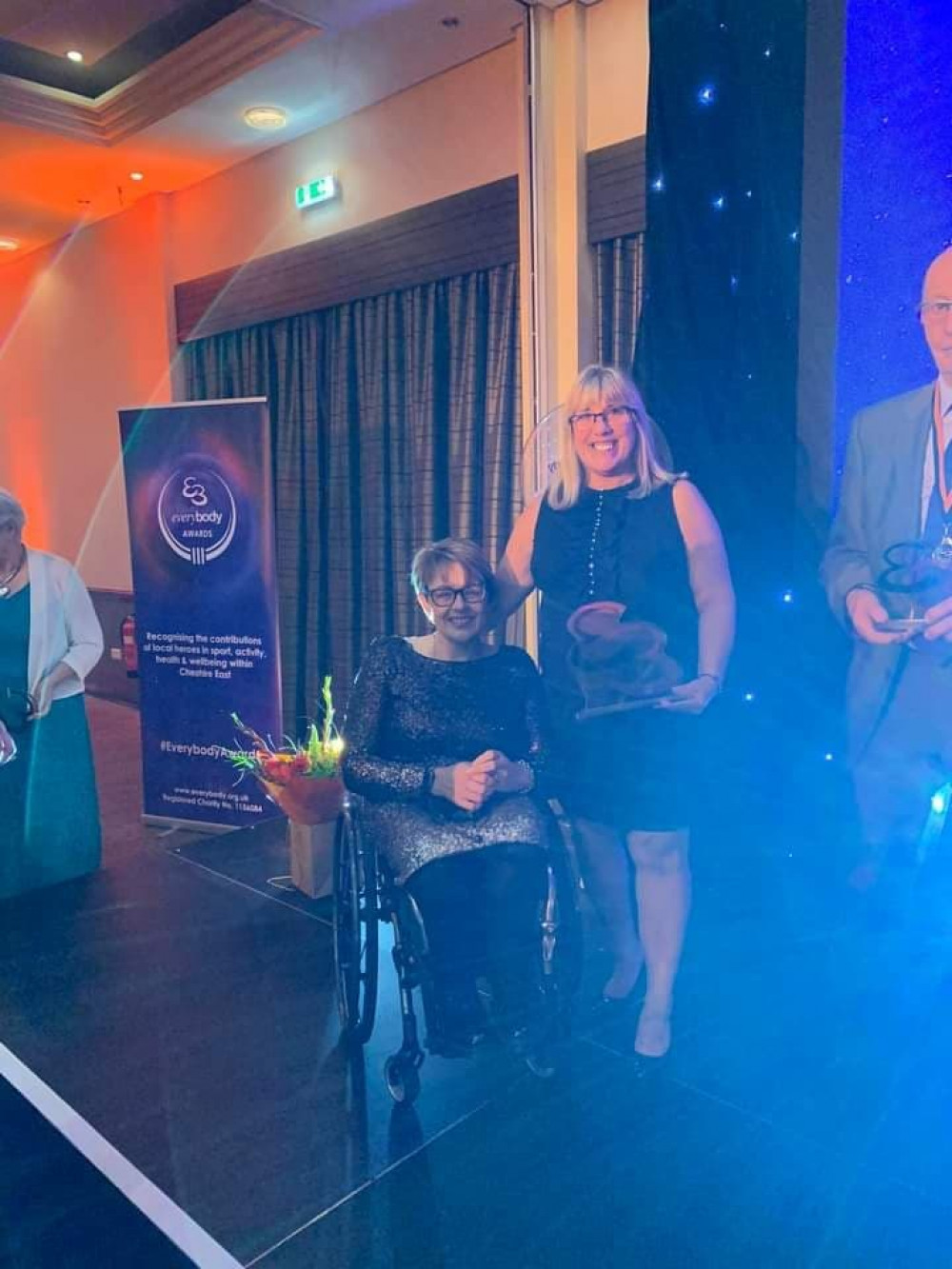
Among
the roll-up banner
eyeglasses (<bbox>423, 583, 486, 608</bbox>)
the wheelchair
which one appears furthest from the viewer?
the roll-up banner

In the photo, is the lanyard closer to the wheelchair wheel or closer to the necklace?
the wheelchair wheel

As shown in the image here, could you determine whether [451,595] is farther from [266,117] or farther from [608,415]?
[266,117]

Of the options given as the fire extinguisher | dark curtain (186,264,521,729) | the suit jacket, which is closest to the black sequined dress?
the suit jacket

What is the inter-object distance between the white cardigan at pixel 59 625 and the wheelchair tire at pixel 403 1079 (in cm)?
172

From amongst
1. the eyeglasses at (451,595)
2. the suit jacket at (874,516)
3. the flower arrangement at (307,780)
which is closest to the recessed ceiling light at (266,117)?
the flower arrangement at (307,780)

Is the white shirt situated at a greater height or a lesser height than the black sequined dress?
greater

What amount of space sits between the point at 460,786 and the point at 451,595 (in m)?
0.38

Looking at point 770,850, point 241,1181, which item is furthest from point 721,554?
point 241,1181

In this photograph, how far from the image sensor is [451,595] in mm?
1959

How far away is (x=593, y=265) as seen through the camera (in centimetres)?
363

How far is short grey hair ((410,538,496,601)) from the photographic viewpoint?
1.96 metres

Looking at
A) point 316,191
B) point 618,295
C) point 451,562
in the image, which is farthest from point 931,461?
point 316,191

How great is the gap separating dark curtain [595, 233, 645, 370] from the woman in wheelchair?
1.86 m

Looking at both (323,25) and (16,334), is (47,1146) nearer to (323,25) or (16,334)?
(323,25)
